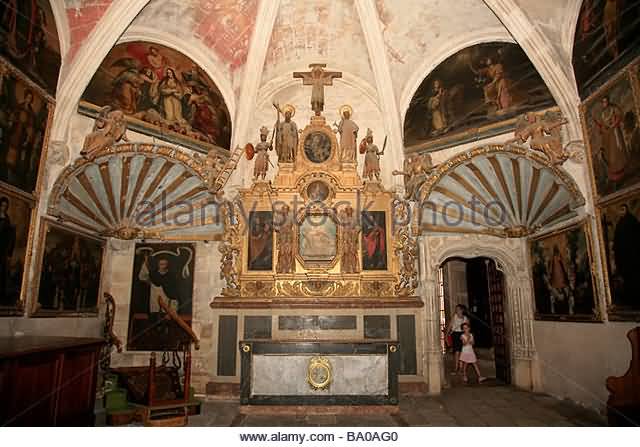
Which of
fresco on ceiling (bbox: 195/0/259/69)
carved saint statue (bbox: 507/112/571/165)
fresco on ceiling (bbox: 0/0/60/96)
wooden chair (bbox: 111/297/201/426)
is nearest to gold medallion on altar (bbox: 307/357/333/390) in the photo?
wooden chair (bbox: 111/297/201/426)

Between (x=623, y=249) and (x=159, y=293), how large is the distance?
8481 millimetres

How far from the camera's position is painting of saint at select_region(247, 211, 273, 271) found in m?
8.99

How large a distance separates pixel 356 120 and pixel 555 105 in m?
4.35

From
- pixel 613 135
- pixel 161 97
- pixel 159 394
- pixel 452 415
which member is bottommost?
pixel 452 415

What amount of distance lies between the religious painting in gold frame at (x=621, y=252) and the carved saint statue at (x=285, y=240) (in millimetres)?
5436

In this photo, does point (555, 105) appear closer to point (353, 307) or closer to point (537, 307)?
point (537, 307)

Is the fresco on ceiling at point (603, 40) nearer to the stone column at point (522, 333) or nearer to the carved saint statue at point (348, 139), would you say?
the stone column at point (522, 333)

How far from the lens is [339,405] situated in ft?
21.6

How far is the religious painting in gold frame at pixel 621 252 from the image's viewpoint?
18.5ft

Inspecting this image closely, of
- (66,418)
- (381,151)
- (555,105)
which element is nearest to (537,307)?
(555,105)

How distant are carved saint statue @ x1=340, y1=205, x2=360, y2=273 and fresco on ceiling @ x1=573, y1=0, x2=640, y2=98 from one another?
15.1 ft

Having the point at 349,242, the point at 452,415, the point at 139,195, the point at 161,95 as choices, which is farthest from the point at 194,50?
the point at 452,415

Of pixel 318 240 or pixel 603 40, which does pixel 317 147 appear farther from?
pixel 603 40

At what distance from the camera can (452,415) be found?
6.64m
